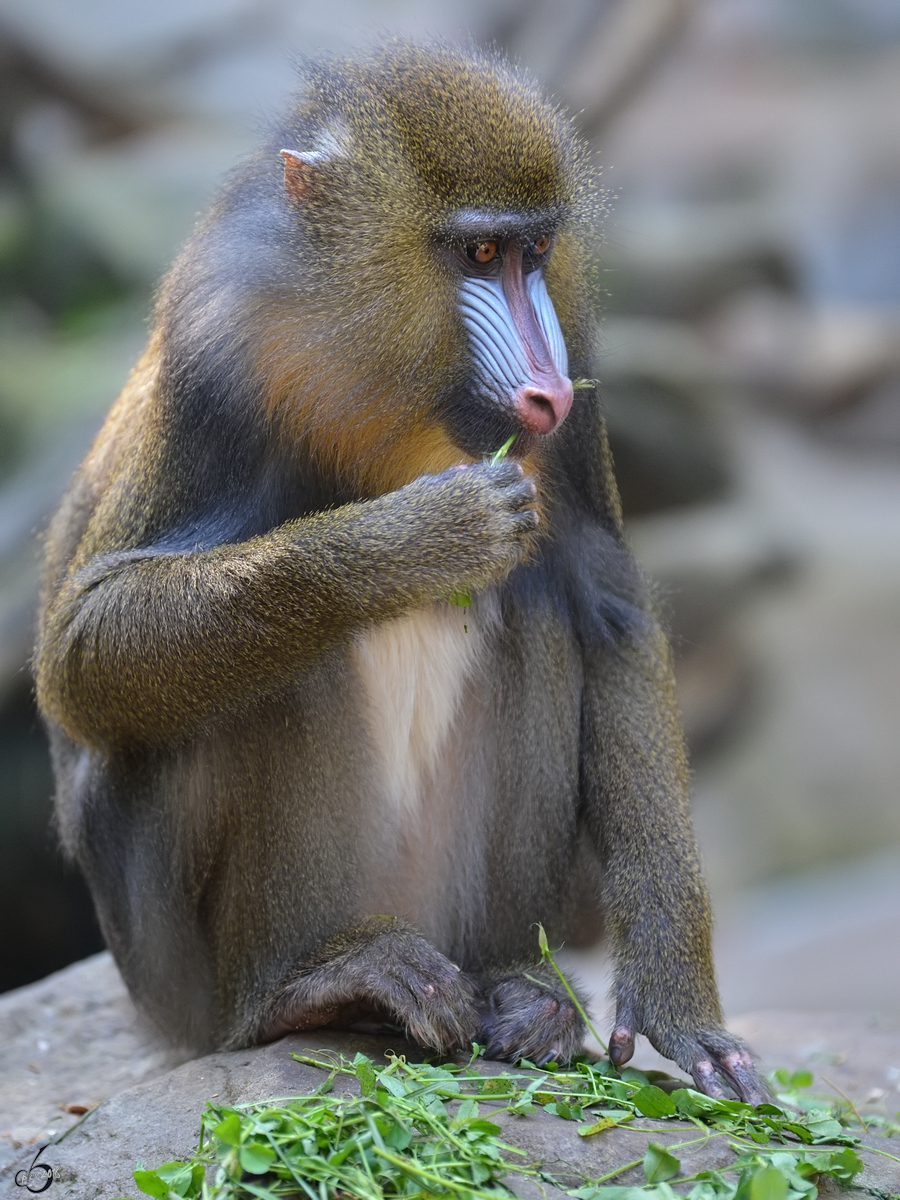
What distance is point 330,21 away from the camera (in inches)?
647

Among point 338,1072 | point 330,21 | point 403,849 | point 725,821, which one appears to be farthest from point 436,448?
point 330,21

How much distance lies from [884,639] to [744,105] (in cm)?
954

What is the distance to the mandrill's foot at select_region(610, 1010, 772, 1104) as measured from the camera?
3.71 metres

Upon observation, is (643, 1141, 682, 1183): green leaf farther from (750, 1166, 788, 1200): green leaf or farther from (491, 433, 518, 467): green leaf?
(491, 433, 518, 467): green leaf

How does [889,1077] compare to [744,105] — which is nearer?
[889,1077]

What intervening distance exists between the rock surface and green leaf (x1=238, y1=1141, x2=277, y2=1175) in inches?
14.2

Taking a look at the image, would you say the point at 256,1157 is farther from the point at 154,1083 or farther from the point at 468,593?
the point at 468,593

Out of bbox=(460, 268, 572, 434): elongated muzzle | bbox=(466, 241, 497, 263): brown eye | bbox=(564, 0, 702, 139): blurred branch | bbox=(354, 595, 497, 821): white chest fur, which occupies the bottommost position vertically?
bbox=(354, 595, 497, 821): white chest fur

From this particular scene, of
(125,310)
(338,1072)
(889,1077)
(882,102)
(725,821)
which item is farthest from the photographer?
(882,102)

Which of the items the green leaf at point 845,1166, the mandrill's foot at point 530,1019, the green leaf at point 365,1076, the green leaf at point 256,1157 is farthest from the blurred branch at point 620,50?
the green leaf at point 256,1157

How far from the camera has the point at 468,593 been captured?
3.73 m

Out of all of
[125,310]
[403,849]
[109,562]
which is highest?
[125,310]

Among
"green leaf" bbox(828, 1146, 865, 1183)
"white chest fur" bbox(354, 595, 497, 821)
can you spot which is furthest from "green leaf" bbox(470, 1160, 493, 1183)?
"white chest fur" bbox(354, 595, 497, 821)

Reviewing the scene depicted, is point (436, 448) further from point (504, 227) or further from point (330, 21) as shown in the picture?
point (330, 21)
